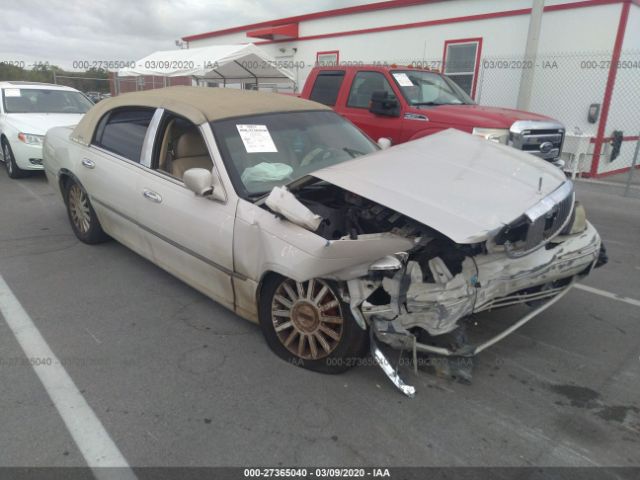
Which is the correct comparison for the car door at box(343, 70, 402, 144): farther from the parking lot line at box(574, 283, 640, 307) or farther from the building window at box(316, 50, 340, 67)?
the building window at box(316, 50, 340, 67)

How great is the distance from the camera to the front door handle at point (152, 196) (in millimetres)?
3608

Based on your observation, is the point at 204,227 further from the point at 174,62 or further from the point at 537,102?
the point at 174,62

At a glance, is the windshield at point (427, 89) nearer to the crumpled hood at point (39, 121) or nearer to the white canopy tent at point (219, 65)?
the crumpled hood at point (39, 121)

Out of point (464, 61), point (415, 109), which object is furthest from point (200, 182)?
point (464, 61)

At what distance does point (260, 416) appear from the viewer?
2.56 meters

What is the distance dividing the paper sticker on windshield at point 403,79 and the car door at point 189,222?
3960mm

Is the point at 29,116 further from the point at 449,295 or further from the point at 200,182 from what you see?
the point at 449,295

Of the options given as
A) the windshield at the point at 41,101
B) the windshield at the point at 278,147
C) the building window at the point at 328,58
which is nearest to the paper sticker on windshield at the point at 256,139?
the windshield at the point at 278,147

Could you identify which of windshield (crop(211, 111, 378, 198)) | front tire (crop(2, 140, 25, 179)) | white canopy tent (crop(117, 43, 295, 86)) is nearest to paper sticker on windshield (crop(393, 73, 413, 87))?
windshield (crop(211, 111, 378, 198))

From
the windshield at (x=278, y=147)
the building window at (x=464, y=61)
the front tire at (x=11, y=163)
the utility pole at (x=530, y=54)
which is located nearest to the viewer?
the windshield at (x=278, y=147)

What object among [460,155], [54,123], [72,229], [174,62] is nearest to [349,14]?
[174,62]

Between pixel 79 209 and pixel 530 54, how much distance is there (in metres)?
9.68

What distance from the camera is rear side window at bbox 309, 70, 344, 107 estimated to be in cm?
743

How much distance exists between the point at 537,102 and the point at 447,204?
9994 millimetres
